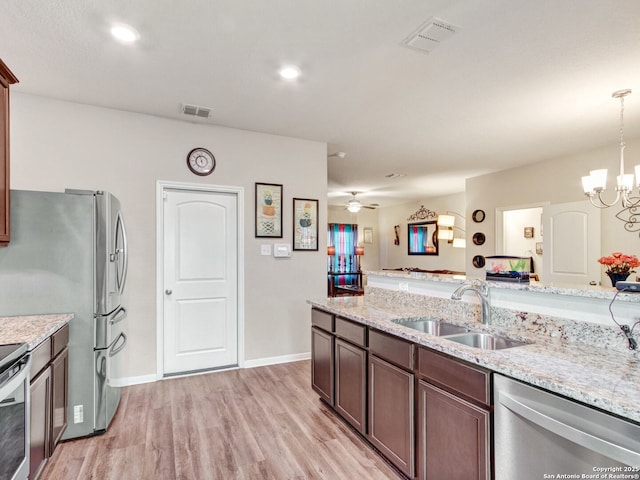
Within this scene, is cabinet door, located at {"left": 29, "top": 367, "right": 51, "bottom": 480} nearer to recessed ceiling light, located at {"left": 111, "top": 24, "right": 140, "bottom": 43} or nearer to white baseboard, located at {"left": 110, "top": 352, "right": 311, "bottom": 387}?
white baseboard, located at {"left": 110, "top": 352, "right": 311, "bottom": 387}

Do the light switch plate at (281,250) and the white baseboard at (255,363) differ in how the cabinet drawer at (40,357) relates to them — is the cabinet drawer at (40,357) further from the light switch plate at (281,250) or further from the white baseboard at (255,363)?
the light switch plate at (281,250)

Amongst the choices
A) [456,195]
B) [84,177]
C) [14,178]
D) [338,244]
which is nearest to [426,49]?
[84,177]

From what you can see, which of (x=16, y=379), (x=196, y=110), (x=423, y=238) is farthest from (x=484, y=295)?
(x=423, y=238)

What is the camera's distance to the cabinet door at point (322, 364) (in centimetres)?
279

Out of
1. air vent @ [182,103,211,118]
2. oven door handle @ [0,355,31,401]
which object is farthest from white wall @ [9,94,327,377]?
oven door handle @ [0,355,31,401]

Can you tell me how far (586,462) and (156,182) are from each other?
375 cm

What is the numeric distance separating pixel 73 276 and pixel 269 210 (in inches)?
82.6

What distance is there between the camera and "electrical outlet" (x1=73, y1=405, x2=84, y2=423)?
95.5 inches

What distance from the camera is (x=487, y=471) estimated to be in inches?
57.4

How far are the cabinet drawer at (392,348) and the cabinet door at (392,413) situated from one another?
4 cm

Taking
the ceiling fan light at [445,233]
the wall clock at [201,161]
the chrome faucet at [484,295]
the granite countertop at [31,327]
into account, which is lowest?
the granite countertop at [31,327]

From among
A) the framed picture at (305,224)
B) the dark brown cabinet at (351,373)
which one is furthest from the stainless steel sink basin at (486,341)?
the framed picture at (305,224)

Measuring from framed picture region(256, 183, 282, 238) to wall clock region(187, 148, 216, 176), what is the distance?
552mm

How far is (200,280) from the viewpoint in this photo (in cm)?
382
